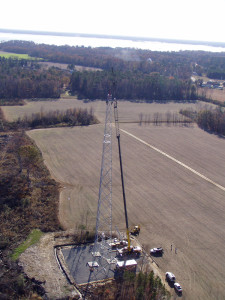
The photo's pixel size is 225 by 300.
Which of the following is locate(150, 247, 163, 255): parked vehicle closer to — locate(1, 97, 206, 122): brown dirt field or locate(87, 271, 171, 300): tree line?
locate(87, 271, 171, 300): tree line

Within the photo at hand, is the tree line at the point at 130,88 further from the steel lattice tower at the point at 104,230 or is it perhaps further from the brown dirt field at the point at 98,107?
the steel lattice tower at the point at 104,230

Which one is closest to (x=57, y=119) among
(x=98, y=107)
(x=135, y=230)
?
(x=98, y=107)

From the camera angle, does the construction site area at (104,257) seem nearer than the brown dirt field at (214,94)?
Yes

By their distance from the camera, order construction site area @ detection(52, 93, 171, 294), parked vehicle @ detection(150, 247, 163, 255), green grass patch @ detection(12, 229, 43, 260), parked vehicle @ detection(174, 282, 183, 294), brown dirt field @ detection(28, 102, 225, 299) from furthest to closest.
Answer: parked vehicle @ detection(150, 247, 163, 255) < brown dirt field @ detection(28, 102, 225, 299) < green grass patch @ detection(12, 229, 43, 260) < construction site area @ detection(52, 93, 171, 294) < parked vehicle @ detection(174, 282, 183, 294)

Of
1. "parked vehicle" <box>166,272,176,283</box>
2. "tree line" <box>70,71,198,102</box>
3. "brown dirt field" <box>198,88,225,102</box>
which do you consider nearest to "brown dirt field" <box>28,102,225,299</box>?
"parked vehicle" <box>166,272,176,283</box>

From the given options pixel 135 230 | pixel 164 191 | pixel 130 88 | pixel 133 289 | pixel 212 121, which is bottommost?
pixel 133 289

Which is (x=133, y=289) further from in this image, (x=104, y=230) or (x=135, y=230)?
(x=104, y=230)

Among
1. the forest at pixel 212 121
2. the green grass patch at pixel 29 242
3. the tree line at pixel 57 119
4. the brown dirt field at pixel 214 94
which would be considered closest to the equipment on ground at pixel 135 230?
the green grass patch at pixel 29 242
